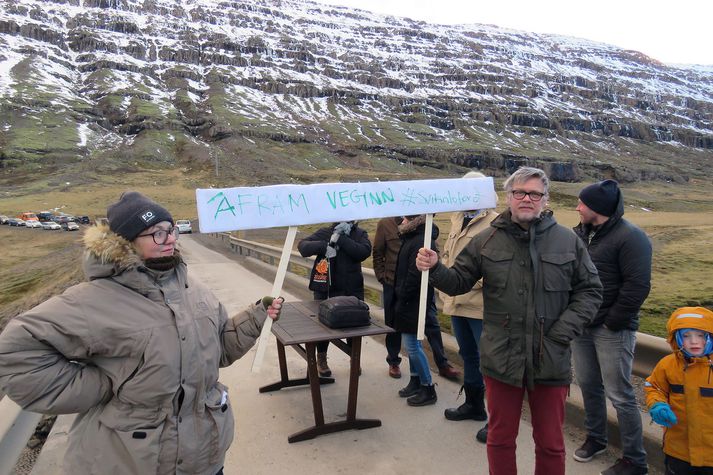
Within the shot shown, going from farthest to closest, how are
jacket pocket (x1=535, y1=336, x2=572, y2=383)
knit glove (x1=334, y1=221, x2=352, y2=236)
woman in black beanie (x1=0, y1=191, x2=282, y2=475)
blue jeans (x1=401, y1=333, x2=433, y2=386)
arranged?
knit glove (x1=334, y1=221, x2=352, y2=236) → blue jeans (x1=401, y1=333, x2=433, y2=386) → jacket pocket (x1=535, y1=336, x2=572, y2=383) → woman in black beanie (x1=0, y1=191, x2=282, y2=475)

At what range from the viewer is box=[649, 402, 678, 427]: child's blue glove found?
2.50 meters

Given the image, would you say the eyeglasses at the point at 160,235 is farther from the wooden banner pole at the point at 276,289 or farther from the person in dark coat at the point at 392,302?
the person in dark coat at the point at 392,302

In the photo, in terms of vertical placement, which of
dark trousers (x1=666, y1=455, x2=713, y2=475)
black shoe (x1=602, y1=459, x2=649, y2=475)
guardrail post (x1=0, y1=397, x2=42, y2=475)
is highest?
dark trousers (x1=666, y1=455, x2=713, y2=475)

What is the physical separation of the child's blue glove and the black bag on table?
82.2 inches

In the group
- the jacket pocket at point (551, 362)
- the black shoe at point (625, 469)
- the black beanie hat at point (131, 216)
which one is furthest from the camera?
the black shoe at point (625, 469)

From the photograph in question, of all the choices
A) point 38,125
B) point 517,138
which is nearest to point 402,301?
point 38,125

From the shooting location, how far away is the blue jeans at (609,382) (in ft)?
9.93

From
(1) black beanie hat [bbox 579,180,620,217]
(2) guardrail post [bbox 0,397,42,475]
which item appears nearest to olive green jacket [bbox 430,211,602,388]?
(1) black beanie hat [bbox 579,180,620,217]

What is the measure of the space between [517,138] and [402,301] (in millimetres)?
159957

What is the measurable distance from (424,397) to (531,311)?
1911 millimetres

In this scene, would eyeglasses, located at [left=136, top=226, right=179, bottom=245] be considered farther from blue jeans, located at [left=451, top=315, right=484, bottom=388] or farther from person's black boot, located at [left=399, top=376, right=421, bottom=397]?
person's black boot, located at [left=399, top=376, right=421, bottom=397]

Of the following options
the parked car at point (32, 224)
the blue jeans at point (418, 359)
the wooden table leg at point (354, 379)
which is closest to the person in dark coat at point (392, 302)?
the blue jeans at point (418, 359)

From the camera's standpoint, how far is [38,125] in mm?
98812

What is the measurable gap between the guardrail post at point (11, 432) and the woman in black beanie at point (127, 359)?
81 centimetres
